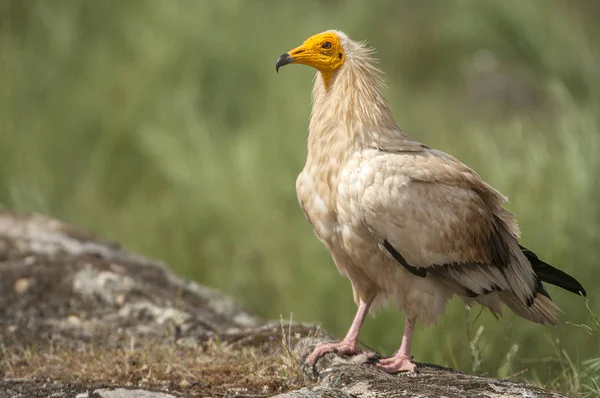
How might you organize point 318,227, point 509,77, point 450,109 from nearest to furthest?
point 318,227 → point 450,109 → point 509,77

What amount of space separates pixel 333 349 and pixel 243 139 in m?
5.70

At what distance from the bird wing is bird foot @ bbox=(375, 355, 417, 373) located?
0.39 metres

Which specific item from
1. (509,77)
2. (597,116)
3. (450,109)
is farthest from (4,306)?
(509,77)

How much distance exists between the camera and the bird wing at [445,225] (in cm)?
A: 451

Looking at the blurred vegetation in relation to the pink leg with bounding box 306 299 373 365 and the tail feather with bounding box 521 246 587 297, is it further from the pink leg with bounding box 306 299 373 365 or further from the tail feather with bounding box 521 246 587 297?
the pink leg with bounding box 306 299 373 365

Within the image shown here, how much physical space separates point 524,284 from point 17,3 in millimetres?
10015

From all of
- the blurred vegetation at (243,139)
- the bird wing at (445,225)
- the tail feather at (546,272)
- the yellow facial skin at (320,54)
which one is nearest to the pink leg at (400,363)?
the bird wing at (445,225)

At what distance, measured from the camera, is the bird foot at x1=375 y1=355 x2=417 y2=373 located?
450 cm

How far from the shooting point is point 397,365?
14.8 ft

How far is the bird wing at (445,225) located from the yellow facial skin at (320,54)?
63 cm

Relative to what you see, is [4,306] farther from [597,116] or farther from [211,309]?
[597,116]

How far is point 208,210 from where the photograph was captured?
9.91 metres

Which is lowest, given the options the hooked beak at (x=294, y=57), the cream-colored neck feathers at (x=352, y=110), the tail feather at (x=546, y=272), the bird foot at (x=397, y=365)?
the bird foot at (x=397, y=365)

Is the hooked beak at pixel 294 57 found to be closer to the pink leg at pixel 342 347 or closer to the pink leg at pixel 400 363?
the pink leg at pixel 342 347
